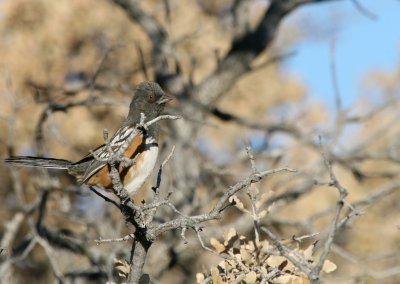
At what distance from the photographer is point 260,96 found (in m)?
12.8

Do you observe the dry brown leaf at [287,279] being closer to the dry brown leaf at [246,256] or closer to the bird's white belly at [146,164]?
the dry brown leaf at [246,256]

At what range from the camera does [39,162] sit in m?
4.14

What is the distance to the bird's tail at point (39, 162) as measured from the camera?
13.4 ft

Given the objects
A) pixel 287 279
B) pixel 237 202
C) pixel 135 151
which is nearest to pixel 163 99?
pixel 135 151

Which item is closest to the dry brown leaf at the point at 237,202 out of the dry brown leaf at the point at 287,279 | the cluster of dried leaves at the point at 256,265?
the cluster of dried leaves at the point at 256,265

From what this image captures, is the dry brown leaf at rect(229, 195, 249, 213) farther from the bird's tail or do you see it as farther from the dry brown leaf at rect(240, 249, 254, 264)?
the bird's tail

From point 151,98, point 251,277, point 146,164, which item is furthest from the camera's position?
point 151,98

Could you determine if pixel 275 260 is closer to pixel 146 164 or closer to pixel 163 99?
pixel 146 164

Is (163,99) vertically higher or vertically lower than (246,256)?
higher

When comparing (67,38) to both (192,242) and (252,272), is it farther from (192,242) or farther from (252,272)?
Result: (252,272)

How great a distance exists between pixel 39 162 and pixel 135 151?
0.78 m

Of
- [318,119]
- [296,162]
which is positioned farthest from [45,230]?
[318,119]

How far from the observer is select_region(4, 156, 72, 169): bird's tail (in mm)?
4086

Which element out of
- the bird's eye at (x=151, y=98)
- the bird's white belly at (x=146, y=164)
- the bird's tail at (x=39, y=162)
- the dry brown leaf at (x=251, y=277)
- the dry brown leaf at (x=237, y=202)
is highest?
the bird's eye at (x=151, y=98)
